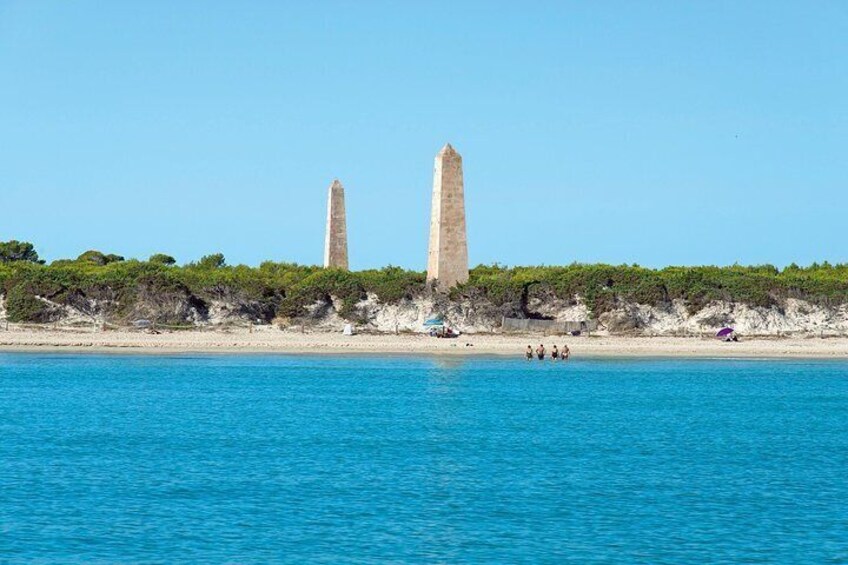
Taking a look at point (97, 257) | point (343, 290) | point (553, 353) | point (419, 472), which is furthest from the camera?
point (97, 257)

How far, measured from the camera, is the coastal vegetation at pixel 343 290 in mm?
72312

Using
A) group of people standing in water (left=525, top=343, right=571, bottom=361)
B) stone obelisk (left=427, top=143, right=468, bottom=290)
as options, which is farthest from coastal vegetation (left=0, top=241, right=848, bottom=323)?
group of people standing in water (left=525, top=343, right=571, bottom=361)

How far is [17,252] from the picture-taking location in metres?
106

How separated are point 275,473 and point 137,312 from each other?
48.1 m

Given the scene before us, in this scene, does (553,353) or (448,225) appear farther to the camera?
(448,225)

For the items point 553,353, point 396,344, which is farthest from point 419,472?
point 396,344

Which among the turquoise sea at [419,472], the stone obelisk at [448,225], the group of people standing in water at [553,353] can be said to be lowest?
the turquoise sea at [419,472]

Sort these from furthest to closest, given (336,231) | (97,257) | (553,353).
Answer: (97,257) → (336,231) → (553,353)

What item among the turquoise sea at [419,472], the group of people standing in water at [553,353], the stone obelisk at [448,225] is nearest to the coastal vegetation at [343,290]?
the stone obelisk at [448,225]

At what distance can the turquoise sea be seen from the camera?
1964 centimetres

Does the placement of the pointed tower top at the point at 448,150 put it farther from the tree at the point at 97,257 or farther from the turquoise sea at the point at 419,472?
the tree at the point at 97,257

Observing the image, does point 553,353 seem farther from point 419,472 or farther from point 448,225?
point 419,472

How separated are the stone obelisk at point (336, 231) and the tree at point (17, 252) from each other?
1448 inches

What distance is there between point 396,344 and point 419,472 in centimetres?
3968
